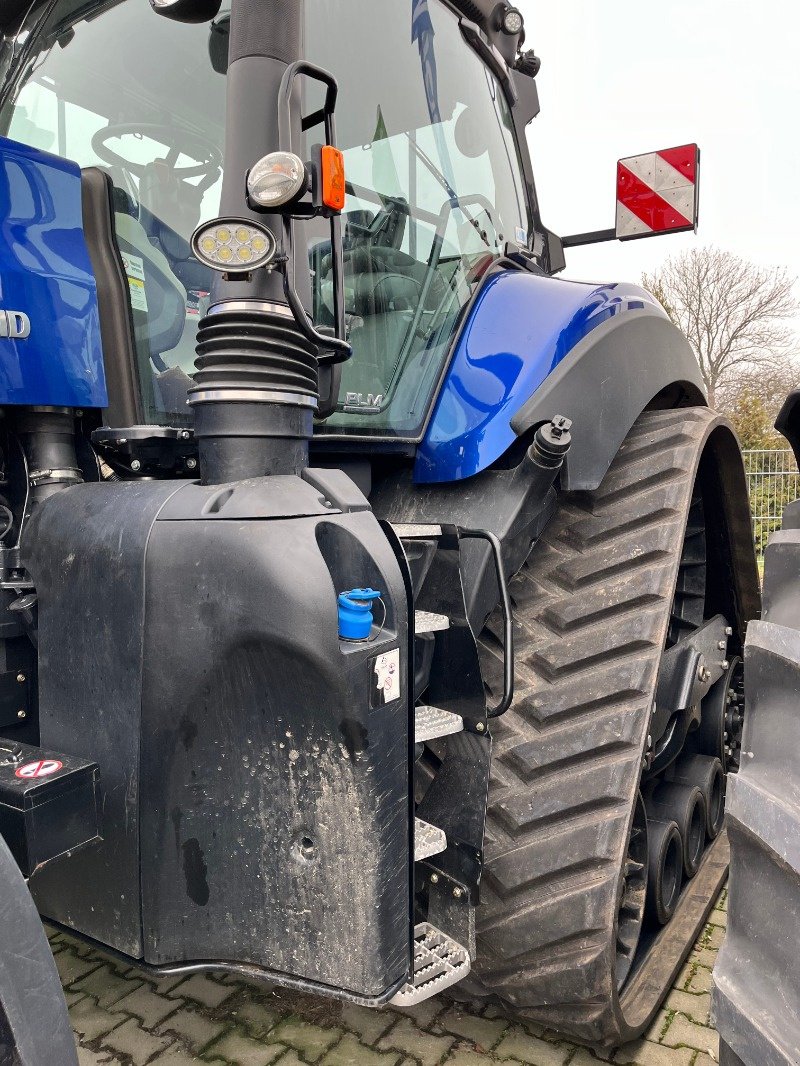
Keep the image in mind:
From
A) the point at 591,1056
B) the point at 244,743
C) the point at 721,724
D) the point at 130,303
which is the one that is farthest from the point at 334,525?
the point at 721,724

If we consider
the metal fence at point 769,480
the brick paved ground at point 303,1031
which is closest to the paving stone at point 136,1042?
the brick paved ground at point 303,1031

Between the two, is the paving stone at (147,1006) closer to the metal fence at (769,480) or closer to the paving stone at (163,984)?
the paving stone at (163,984)

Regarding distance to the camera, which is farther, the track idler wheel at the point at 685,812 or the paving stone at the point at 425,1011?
the track idler wheel at the point at 685,812

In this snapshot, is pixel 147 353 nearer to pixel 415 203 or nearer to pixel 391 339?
pixel 391 339

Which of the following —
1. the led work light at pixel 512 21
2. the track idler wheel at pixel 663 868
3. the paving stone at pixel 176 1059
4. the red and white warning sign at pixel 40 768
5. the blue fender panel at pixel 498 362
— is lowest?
the paving stone at pixel 176 1059

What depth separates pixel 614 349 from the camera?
2.22 metres

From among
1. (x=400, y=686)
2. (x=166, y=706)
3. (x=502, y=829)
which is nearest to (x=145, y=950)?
(x=166, y=706)

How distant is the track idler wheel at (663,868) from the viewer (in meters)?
2.28

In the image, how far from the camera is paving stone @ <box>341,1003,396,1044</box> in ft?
6.77

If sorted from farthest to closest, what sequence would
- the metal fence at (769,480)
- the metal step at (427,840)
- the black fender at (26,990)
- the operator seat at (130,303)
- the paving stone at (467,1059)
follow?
the metal fence at (769,480), the paving stone at (467,1059), the operator seat at (130,303), the metal step at (427,840), the black fender at (26,990)

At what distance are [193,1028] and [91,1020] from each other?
10.2 inches

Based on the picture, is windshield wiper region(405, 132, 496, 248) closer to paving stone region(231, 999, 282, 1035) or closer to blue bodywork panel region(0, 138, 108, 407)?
blue bodywork panel region(0, 138, 108, 407)

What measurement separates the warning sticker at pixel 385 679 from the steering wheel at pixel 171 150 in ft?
3.95

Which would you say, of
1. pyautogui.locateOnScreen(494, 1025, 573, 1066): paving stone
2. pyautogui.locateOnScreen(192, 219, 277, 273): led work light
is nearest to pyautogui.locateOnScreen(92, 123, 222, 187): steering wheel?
pyautogui.locateOnScreen(192, 219, 277, 273): led work light
